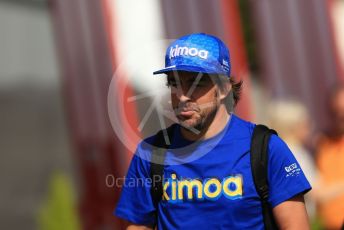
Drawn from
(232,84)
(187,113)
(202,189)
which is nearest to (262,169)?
(202,189)

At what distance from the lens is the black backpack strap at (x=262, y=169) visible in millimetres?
3145

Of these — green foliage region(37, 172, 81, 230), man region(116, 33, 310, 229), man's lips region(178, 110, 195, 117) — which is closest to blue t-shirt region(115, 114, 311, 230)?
man region(116, 33, 310, 229)

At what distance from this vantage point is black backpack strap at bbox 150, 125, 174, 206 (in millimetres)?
3273

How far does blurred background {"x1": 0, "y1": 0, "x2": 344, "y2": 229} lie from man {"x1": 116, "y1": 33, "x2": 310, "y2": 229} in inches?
168

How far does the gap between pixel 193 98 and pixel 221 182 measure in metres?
0.31

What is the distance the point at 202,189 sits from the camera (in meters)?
3.18

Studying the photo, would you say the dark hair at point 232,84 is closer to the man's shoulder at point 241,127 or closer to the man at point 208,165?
the man at point 208,165

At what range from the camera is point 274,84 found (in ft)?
27.0

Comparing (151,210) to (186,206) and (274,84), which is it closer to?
(186,206)

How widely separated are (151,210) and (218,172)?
1.01ft

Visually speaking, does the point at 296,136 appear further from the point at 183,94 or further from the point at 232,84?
the point at 183,94

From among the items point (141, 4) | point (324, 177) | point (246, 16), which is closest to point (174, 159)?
point (324, 177)

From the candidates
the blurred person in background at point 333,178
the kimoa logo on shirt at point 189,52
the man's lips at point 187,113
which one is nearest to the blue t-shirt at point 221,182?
the man's lips at point 187,113

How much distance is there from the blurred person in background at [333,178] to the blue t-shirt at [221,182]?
8.11ft
